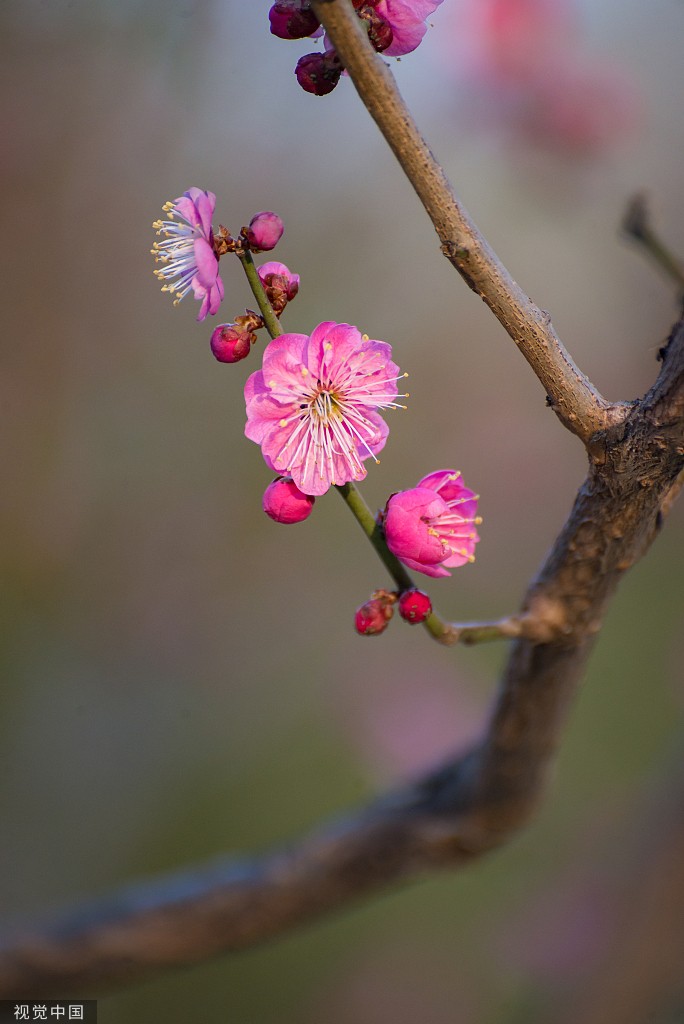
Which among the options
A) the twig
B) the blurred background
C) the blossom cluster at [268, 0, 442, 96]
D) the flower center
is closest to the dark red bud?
the blossom cluster at [268, 0, 442, 96]

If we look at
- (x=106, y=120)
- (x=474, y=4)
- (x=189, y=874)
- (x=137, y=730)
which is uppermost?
(x=106, y=120)

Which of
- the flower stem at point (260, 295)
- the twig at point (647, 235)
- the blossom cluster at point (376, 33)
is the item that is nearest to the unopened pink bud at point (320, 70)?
the blossom cluster at point (376, 33)

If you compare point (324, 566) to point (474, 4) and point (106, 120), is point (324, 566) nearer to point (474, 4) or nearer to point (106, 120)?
point (106, 120)

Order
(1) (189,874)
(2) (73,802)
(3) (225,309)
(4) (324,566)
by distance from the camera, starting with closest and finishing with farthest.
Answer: (1) (189,874)
(3) (225,309)
(2) (73,802)
(4) (324,566)

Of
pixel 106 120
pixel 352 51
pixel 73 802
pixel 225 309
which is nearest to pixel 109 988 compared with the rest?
pixel 73 802

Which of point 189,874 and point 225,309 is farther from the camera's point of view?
point 225,309

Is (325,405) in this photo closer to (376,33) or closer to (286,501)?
(286,501)
